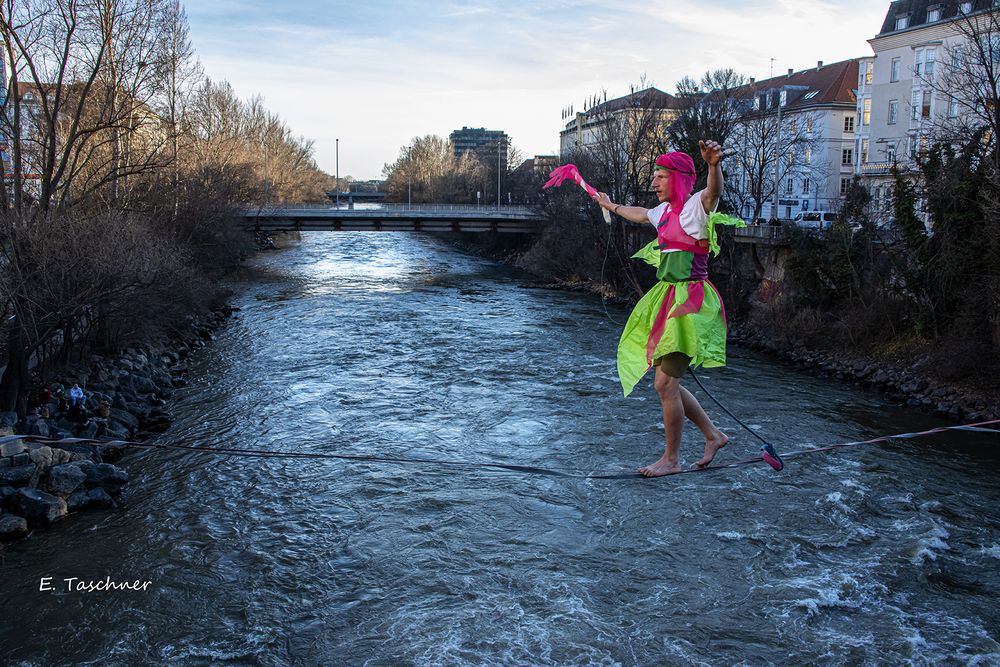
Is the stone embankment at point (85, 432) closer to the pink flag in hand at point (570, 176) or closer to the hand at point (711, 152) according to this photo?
the pink flag in hand at point (570, 176)

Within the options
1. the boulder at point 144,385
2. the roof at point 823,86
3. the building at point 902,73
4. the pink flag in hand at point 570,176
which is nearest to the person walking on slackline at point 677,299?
the pink flag in hand at point 570,176

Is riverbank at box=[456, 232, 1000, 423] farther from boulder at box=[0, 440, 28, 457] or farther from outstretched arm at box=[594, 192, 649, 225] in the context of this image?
outstretched arm at box=[594, 192, 649, 225]

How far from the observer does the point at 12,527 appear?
31.6ft

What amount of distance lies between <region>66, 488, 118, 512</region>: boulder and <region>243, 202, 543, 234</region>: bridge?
113 ft

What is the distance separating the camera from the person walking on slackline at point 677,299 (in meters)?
4.98

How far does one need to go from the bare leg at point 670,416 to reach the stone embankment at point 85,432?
5.69m

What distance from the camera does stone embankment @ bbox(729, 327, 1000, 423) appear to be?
15891 millimetres

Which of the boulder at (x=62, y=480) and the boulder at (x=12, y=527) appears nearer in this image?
the boulder at (x=12, y=527)

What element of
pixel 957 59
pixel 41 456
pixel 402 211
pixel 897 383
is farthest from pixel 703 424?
pixel 402 211

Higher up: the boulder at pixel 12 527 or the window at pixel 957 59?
the window at pixel 957 59

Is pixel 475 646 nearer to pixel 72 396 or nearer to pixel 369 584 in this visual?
pixel 369 584

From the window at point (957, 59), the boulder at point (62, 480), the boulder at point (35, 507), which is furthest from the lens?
the window at point (957, 59)

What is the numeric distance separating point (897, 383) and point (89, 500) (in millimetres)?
15695

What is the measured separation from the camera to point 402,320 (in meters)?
25.5
